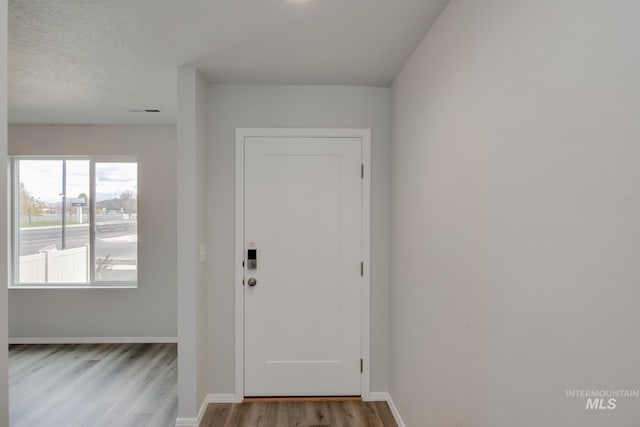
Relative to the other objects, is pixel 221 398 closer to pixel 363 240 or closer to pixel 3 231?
pixel 363 240

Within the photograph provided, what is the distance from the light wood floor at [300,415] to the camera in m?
2.43

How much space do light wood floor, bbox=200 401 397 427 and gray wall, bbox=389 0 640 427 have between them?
2.17ft

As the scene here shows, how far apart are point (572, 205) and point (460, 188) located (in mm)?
661

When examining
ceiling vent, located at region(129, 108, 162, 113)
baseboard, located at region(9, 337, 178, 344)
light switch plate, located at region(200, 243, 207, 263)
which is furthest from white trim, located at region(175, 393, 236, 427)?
ceiling vent, located at region(129, 108, 162, 113)

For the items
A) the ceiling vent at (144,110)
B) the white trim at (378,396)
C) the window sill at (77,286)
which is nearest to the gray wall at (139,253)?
the window sill at (77,286)

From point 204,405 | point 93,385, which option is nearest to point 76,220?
point 93,385

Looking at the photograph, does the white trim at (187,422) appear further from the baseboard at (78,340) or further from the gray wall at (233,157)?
the baseboard at (78,340)

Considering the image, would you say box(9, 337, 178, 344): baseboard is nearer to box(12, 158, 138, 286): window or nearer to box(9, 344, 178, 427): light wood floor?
box(9, 344, 178, 427): light wood floor

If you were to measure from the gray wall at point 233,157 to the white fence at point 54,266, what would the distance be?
2.41 m

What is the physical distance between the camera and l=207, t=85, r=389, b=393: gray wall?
8.82 ft


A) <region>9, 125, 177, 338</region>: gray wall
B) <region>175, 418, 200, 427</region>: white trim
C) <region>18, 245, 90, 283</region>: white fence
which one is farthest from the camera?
<region>18, 245, 90, 283</region>: white fence

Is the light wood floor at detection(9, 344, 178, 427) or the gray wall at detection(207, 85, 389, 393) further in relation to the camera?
the gray wall at detection(207, 85, 389, 393)

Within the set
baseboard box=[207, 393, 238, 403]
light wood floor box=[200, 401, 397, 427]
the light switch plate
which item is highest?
the light switch plate

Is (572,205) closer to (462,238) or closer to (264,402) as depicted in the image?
(462,238)
